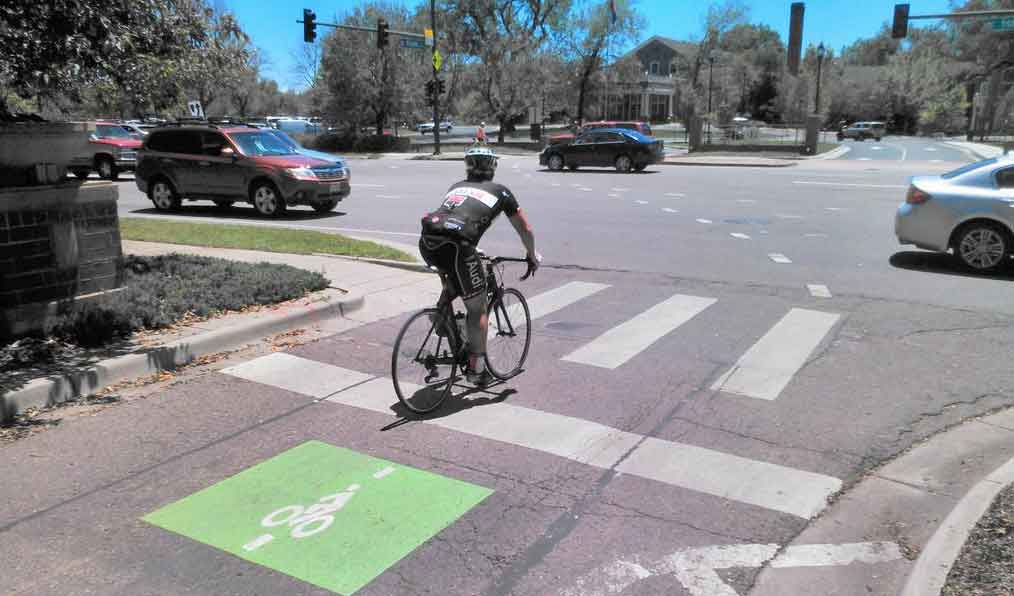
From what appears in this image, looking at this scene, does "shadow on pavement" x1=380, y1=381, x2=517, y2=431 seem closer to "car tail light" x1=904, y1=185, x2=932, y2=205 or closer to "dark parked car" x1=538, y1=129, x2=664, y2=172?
"car tail light" x1=904, y1=185, x2=932, y2=205

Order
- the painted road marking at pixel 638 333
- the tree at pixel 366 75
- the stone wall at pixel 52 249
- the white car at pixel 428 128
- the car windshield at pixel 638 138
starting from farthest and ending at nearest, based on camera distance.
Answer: the white car at pixel 428 128 → the tree at pixel 366 75 → the car windshield at pixel 638 138 → the painted road marking at pixel 638 333 → the stone wall at pixel 52 249

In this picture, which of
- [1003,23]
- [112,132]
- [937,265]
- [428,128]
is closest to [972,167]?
[937,265]

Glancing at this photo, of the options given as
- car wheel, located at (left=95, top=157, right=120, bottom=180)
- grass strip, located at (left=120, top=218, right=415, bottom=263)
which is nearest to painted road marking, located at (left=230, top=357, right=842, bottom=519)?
grass strip, located at (left=120, top=218, right=415, bottom=263)

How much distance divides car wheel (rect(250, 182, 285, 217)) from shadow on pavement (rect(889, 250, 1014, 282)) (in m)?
11.6

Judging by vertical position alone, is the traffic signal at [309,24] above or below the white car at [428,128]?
above

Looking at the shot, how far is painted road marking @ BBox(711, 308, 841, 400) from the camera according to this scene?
586cm

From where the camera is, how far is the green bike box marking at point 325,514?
355cm

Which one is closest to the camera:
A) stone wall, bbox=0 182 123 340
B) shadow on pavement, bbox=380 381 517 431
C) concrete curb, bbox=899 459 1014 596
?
concrete curb, bbox=899 459 1014 596

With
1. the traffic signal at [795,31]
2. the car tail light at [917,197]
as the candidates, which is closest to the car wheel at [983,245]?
the car tail light at [917,197]

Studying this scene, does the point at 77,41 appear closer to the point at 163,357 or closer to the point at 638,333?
the point at 163,357

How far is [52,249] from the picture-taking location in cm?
662

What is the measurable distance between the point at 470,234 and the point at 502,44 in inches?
2104

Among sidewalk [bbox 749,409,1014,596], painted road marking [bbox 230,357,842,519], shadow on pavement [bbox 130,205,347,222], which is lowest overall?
sidewalk [bbox 749,409,1014,596]

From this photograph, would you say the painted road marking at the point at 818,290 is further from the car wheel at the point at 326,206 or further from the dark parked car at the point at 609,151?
the dark parked car at the point at 609,151
